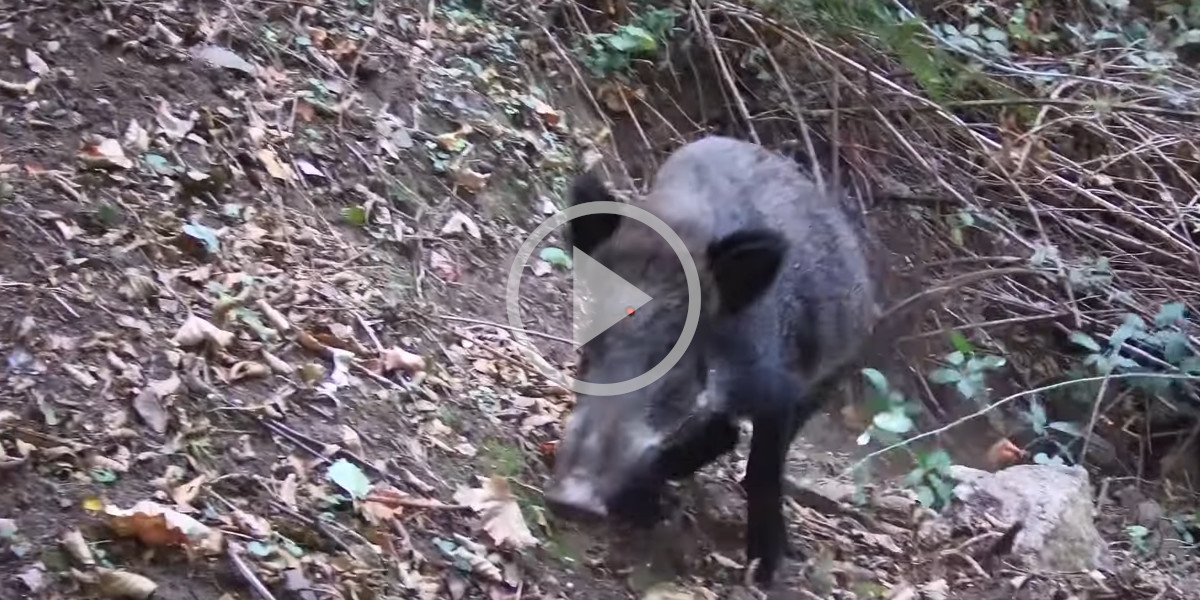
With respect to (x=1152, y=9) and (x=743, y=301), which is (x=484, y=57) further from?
(x=1152, y=9)

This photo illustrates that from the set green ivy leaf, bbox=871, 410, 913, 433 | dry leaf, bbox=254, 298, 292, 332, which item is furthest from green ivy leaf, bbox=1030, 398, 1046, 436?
dry leaf, bbox=254, 298, 292, 332

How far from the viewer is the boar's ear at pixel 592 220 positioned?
330cm

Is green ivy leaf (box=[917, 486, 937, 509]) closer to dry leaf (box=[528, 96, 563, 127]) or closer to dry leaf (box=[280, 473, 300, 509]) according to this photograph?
dry leaf (box=[280, 473, 300, 509])

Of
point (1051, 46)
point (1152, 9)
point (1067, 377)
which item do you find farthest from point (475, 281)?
point (1152, 9)

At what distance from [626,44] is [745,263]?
2952 millimetres

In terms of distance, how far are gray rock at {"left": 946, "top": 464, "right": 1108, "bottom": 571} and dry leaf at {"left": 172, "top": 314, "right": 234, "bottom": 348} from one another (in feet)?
7.99

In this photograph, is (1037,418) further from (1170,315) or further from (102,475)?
(102,475)

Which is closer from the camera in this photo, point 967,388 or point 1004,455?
point 967,388

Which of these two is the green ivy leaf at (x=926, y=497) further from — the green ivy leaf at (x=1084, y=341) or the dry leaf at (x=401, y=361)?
the dry leaf at (x=401, y=361)

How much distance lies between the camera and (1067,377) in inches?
209

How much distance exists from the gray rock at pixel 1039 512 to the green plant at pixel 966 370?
0.55 metres

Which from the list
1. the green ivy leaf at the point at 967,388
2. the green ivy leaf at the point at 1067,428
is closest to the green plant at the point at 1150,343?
the green ivy leaf at the point at 1067,428

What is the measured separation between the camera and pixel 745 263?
302cm

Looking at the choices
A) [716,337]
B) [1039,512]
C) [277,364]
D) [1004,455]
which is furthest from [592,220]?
[1004,455]
